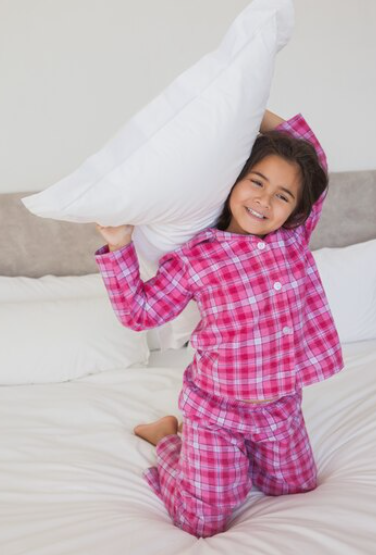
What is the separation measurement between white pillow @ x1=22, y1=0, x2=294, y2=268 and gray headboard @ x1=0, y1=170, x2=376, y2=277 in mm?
1010

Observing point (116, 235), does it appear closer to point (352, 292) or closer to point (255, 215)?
point (255, 215)

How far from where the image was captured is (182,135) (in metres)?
0.78

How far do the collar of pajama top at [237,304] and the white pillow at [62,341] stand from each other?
22.7 inches

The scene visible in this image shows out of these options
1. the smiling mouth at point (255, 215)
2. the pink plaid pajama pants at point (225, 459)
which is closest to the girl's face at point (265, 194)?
the smiling mouth at point (255, 215)

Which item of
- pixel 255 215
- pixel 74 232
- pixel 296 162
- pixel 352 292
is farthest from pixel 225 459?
pixel 74 232

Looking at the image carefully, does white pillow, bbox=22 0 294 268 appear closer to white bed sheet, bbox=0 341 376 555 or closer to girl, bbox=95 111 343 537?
girl, bbox=95 111 343 537

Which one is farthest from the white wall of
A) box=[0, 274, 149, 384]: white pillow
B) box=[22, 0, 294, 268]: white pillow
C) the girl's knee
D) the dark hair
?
the girl's knee

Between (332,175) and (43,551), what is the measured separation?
156cm

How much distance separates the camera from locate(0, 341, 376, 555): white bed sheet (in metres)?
0.88

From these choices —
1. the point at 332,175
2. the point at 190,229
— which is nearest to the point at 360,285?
the point at 332,175

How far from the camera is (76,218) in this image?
0.79 meters

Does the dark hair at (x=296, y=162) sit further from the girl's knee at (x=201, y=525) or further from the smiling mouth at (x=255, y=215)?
the girl's knee at (x=201, y=525)

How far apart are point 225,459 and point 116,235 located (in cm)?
52

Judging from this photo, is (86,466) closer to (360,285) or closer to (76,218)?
(76,218)
